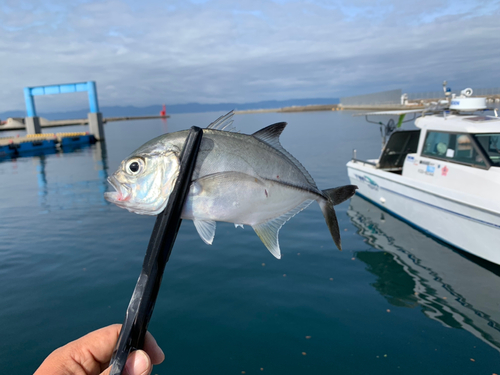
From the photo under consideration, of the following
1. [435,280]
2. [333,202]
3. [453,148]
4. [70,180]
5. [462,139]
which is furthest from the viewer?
[70,180]

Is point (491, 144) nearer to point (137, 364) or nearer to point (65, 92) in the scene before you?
point (137, 364)

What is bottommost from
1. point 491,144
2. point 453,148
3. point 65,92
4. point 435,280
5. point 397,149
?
point 435,280

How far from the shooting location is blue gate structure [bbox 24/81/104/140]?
42500 millimetres

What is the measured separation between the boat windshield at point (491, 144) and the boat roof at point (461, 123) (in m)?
0.17

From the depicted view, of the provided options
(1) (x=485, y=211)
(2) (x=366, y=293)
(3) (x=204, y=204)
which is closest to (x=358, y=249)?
(2) (x=366, y=293)

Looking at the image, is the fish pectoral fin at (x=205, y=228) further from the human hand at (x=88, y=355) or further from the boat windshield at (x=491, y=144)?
the boat windshield at (x=491, y=144)

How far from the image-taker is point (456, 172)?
8.27 m

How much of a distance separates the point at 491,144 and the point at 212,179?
8.92 meters

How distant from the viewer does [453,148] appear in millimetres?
8609

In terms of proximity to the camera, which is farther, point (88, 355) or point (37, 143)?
point (37, 143)

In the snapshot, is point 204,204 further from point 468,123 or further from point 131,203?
point 468,123

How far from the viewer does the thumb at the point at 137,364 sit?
1282mm

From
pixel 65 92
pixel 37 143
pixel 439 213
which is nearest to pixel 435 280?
pixel 439 213

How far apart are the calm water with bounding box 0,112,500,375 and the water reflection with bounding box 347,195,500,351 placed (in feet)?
0.09
